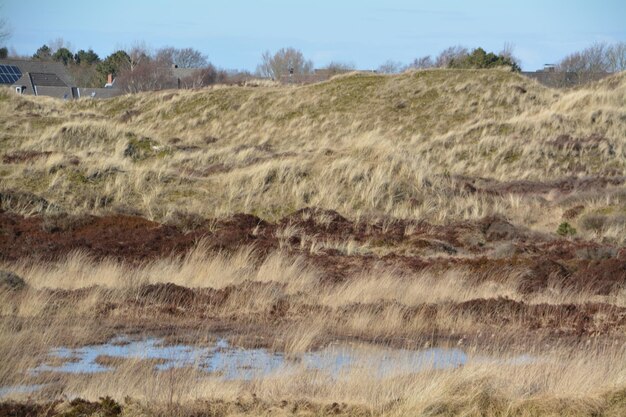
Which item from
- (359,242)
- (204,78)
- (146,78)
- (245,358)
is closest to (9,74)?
(146,78)

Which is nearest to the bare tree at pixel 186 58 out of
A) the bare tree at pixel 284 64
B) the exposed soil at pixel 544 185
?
the bare tree at pixel 284 64

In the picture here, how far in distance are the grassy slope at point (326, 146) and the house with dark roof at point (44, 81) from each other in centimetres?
3499

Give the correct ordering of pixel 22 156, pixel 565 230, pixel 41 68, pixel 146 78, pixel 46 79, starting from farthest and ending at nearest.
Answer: pixel 41 68 → pixel 46 79 → pixel 146 78 → pixel 22 156 → pixel 565 230

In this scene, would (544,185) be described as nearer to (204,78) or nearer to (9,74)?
(9,74)

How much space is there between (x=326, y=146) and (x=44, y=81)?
5845 centimetres

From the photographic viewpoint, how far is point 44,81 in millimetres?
83250

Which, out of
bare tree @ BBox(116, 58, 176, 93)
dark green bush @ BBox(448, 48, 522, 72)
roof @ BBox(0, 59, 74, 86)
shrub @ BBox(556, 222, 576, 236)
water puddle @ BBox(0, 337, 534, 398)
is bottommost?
shrub @ BBox(556, 222, 576, 236)

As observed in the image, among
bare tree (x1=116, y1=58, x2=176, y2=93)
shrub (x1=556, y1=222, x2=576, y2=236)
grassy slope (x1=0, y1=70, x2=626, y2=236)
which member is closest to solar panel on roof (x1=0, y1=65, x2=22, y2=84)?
bare tree (x1=116, y1=58, x2=176, y2=93)

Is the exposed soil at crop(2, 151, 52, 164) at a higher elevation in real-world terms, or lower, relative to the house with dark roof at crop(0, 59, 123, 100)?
lower

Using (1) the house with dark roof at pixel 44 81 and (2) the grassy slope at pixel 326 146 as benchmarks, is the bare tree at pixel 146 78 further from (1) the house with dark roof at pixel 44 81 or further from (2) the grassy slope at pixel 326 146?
(2) the grassy slope at pixel 326 146

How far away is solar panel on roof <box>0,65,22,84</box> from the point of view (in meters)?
72.2

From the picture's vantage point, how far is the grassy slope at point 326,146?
A: 21016 mm

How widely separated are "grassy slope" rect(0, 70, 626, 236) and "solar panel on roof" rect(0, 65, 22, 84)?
29.7 m

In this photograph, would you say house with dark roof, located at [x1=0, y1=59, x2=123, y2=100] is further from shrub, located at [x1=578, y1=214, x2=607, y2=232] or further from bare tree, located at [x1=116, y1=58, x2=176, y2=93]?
shrub, located at [x1=578, y1=214, x2=607, y2=232]
